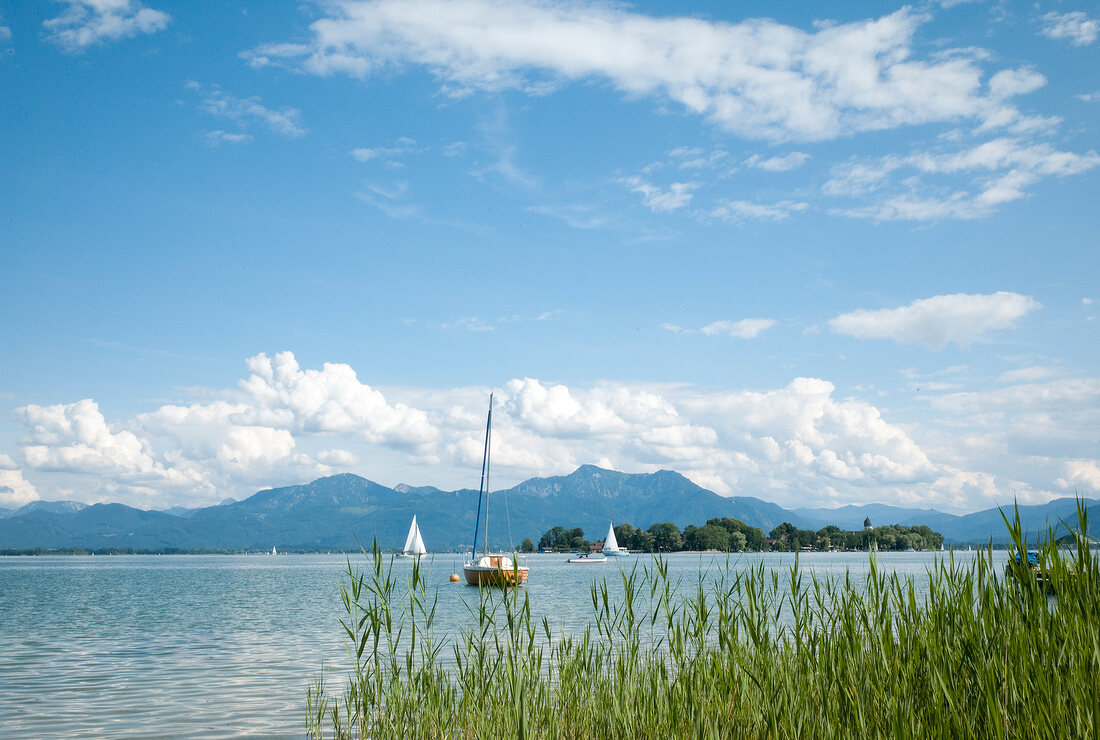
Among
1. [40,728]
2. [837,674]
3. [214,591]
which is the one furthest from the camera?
[214,591]

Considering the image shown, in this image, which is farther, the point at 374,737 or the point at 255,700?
the point at 255,700

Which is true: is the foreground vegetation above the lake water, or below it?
above

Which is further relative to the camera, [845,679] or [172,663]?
[172,663]

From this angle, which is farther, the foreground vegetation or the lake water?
the lake water

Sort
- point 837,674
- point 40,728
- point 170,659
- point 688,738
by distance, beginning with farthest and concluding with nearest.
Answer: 1. point 170,659
2. point 40,728
3. point 688,738
4. point 837,674

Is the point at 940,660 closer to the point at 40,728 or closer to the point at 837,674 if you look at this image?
the point at 837,674

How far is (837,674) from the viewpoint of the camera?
660 cm

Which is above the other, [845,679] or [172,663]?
[845,679]

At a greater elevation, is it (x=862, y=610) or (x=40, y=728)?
(x=862, y=610)

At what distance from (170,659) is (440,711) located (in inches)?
754

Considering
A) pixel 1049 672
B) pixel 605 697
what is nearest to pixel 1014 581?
pixel 1049 672

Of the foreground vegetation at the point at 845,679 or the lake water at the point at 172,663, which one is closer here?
the foreground vegetation at the point at 845,679

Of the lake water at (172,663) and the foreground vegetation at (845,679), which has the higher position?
the foreground vegetation at (845,679)

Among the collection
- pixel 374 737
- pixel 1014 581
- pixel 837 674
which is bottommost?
pixel 374 737
